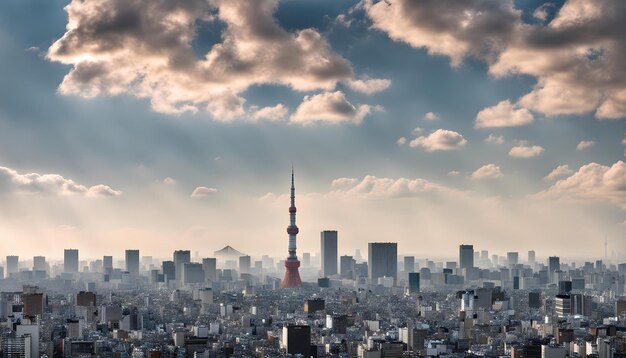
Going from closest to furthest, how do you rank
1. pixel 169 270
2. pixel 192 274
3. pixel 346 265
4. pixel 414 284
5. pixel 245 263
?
pixel 414 284 → pixel 192 274 → pixel 169 270 → pixel 346 265 → pixel 245 263

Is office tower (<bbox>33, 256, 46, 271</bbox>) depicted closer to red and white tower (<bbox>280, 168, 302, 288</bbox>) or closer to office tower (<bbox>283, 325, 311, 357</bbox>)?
red and white tower (<bbox>280, 168, 302, 288</bbox>)

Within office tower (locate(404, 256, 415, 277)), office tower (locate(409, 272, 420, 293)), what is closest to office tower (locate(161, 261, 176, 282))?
office tower (locate(409, 272, 420, 293))

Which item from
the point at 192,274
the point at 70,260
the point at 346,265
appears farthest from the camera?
the point at 346,265

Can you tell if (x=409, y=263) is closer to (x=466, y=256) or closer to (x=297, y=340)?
(x=466, y=256)

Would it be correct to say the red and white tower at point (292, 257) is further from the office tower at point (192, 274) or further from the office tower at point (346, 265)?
the office tower at point (346, 265)

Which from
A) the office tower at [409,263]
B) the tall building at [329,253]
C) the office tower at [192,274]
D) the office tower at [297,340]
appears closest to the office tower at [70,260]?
the office tower at [192,274]

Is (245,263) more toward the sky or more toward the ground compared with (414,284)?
more toward the sky

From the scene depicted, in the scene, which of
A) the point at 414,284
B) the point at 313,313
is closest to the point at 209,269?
the point at 414,284

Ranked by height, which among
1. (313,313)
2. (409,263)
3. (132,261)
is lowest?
(313,313)
